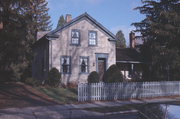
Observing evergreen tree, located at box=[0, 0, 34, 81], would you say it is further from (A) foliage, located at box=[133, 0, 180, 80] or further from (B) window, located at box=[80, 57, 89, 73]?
(A) foliage, located at box=[133, 0, 180, 80]

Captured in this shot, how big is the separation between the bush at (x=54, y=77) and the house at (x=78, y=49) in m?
1.20

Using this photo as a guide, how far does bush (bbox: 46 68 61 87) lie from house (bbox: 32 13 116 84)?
3.92ft

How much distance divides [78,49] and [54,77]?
13.5 feet

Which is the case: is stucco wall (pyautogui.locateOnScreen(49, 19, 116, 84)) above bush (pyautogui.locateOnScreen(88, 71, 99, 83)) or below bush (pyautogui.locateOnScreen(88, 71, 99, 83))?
above

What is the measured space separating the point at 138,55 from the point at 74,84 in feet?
34.5

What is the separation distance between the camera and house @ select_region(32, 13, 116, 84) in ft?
79.5

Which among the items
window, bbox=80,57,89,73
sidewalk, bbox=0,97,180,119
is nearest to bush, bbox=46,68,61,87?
window, bbox=80,57,89,73

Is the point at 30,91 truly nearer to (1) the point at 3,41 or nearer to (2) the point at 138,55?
(1) the point at 3,41

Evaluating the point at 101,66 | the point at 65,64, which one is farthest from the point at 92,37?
the point at 65,64

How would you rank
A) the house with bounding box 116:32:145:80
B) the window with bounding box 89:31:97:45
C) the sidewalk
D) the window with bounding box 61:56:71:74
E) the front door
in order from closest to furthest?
the sidewalk → the window with bounding box 61:56:71:74 → the window with bounding box 89:31:97:45 → the front door → the house with bounding box 116:32:145:80

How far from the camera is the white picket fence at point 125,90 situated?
16062mm

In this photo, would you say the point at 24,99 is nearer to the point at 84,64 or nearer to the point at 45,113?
the point at 45,113

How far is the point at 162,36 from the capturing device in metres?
25.8

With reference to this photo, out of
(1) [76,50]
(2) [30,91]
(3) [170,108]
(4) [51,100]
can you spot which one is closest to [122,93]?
(4) [51,100]
